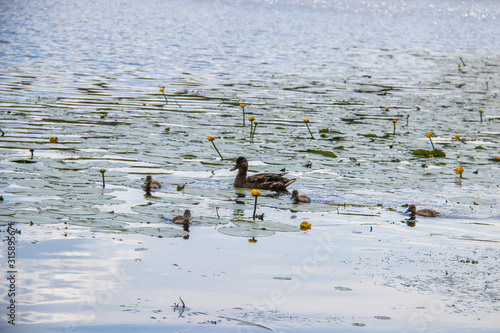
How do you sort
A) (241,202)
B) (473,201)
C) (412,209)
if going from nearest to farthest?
(412,209), (241,202), (473,201)

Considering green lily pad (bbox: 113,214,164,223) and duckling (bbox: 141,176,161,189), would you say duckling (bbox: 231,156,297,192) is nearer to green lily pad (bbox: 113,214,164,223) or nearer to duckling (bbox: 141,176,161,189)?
duckling (bbox: 141,176,161,189)

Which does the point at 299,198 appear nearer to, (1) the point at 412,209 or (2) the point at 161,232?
(1) the point at 412,209

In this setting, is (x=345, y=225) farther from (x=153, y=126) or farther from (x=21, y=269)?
(x=153, y=126)

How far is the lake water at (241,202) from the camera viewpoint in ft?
18.7

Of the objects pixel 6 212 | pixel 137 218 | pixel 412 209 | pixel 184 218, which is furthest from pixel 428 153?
pixel 6 212

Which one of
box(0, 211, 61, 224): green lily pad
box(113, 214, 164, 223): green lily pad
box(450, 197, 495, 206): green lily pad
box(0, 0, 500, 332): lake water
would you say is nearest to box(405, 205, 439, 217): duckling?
box(0, 0, 500, 332): lake water

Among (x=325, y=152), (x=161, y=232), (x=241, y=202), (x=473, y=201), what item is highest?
(x=325, y=152)

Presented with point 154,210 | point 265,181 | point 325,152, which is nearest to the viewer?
point 154,210

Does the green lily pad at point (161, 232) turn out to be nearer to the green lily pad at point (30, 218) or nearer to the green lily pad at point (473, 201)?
the green lily pad at point (30, 218)

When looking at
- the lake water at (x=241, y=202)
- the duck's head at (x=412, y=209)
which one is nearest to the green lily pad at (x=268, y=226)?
the lake water at (x=241, y=202)

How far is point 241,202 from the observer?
29.9ft

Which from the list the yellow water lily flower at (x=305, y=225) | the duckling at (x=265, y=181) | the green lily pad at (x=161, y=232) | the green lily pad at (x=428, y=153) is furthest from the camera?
the green lily pad at (x=428, y=153)

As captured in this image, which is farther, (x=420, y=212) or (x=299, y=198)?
(x=299, y=198)

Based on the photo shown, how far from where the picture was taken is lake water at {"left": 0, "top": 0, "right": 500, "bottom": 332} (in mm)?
5699
